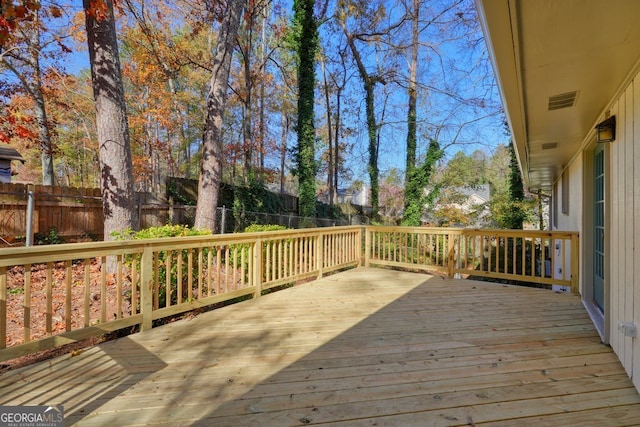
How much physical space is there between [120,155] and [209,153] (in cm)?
152

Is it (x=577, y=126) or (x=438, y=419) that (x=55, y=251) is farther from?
(x=577, y=126)

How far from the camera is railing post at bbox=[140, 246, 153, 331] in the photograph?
2799 millimetres

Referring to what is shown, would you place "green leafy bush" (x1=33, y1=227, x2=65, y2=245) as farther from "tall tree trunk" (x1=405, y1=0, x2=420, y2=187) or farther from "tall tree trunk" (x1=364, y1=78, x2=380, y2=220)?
"tall tree trunk" (x1=405, y1=0, x2=420, y2=187)

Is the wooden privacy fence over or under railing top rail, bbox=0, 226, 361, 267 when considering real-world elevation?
over

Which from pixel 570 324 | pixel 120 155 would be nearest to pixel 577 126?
pixel 570 324

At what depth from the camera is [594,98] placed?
2.48 meters

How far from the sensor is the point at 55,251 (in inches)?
88.0

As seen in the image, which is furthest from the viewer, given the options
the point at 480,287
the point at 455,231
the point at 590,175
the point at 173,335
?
the point at 455,231

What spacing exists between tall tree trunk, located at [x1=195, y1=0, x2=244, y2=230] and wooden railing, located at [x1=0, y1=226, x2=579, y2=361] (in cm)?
151

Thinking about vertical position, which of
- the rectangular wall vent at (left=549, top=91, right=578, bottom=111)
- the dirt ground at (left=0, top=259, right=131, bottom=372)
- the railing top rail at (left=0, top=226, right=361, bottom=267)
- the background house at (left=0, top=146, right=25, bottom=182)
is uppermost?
the background house at (left=0, top=146, right=25, bottom=182)

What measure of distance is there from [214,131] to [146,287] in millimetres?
3845

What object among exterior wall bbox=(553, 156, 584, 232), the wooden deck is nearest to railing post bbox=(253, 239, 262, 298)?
the wooden deck

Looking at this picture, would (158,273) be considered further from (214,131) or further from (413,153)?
(413,153)

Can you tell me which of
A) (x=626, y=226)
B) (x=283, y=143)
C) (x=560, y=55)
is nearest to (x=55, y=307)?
(x=560, y=55)
